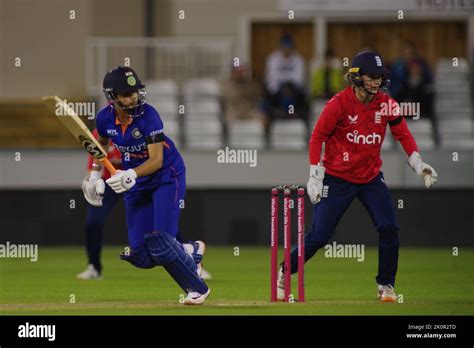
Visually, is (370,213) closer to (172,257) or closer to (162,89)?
(172,257)

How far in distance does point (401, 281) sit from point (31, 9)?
847 centimetres

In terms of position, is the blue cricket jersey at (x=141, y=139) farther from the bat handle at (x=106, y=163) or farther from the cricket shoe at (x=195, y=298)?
the cricket shoe at (x=195, y=298)

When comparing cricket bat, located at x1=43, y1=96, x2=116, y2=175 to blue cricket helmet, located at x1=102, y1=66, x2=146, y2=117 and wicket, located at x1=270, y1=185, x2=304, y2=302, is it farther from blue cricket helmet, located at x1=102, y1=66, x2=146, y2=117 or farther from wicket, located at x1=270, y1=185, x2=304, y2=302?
wicket, located at x1=270, y1=185, x2=304, y2=302

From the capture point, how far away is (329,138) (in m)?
11.8

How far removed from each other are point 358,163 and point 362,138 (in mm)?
214

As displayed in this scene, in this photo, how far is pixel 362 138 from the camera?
11703mm

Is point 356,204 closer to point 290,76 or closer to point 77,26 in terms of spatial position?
point 290,76

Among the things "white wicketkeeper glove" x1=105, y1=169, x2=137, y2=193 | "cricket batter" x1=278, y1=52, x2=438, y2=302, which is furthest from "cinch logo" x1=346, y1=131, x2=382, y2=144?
"white wicketkeeper glove" x1=105, y1=169, x2=137, y2=193

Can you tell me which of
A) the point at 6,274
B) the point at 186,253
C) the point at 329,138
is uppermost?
the point at 329,138

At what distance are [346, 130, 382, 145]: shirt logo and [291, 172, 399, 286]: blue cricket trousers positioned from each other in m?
0.33

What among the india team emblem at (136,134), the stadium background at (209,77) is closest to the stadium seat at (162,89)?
the stadium background at (209,77)

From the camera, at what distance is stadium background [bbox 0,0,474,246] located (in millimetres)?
18609

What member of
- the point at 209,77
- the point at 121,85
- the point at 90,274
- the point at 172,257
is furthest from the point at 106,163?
the point at 209,77
